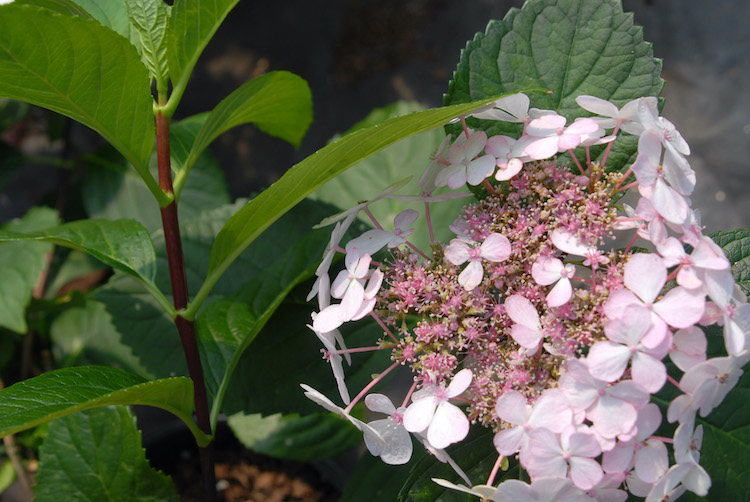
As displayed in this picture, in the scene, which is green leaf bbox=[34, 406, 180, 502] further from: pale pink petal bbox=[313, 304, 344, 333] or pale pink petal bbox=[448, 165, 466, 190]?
pale pink petal bbox=[448, 165, 466, 190]

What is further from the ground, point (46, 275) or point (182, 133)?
point (182, 133)

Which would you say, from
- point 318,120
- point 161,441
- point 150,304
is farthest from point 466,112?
point 318,120

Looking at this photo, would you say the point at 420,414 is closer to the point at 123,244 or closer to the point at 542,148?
the point at 542,148

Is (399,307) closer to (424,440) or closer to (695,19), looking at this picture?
(424,440)

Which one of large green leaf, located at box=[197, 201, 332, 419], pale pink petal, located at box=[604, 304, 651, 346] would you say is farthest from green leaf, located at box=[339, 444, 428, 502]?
pale pink petal, located at box=[604, 304, 651, 346]

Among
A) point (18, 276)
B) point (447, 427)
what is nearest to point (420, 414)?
point (447, 427)

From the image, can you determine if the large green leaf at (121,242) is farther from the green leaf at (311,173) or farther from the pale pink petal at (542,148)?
the pale pink petal at (542,148)

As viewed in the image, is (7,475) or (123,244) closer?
(123,244)
